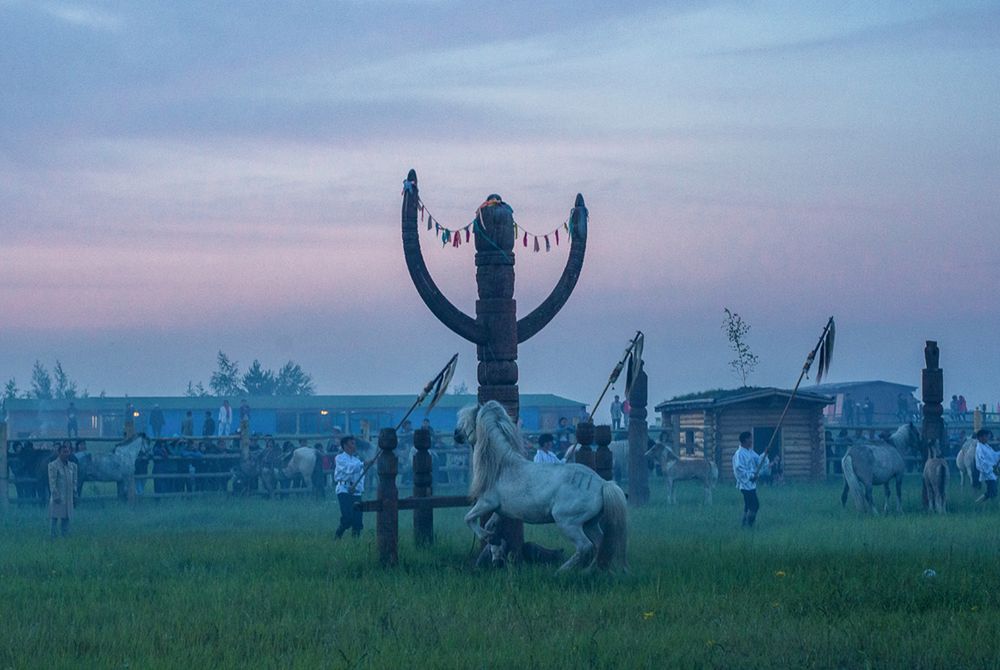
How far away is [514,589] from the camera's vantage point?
40.2 feet

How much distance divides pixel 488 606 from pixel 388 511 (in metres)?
3.28

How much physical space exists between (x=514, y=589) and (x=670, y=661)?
3.50 metres

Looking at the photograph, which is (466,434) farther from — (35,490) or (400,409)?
(400,409)

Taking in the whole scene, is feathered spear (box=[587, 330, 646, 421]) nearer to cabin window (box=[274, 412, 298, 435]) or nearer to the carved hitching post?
the carved hitching post

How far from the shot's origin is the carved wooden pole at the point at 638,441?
27891mm

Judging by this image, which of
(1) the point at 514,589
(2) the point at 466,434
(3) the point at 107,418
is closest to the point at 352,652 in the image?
(1) the point at 514,589

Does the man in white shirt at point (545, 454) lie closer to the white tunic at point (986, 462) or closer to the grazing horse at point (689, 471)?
the grazing horse at point (689, 471)

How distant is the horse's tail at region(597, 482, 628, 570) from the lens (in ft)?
43.9

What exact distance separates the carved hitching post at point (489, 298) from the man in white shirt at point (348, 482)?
4.36 meters

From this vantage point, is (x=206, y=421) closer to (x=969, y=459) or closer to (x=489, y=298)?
(x=969, y=459)

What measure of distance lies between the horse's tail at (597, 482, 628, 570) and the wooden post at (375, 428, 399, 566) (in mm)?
2376

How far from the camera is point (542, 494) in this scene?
1355 centimetres

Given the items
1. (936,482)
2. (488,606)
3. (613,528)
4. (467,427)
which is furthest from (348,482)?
(936,482)

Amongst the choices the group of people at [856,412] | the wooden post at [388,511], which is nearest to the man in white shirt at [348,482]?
the wooden post at [388,511]
